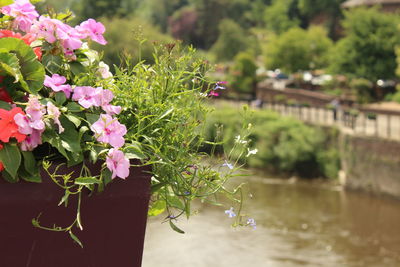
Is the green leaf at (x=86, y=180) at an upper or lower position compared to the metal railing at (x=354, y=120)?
upper

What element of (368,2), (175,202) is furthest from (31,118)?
(368,2)

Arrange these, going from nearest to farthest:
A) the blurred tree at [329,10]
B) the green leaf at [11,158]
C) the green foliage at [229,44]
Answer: the green leaf at [11,158] → the green foliage at [229,44] → the blurred tree at [329,10]

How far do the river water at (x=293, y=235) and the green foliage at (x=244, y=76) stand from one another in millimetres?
15690

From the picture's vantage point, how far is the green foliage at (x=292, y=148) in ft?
87.8

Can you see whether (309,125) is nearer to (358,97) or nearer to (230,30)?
(358,97)

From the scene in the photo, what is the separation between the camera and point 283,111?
32.8m

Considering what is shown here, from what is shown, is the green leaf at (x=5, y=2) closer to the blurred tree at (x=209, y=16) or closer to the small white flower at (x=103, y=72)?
the small white flower at (x=103, y=72)

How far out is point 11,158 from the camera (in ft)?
4.58

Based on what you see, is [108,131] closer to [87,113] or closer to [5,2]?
[87,113]

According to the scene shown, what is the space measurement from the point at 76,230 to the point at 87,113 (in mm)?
232

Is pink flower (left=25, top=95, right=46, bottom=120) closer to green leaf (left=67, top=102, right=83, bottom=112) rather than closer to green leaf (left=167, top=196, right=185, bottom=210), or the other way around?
green leaf (left=67, top=102, right=83, bottom=112)

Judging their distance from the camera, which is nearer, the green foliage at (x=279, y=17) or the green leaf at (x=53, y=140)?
the green leaf at (x=53, y=140)

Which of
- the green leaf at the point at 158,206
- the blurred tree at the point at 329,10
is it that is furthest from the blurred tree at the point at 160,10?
the green leaf at the point at 158,206

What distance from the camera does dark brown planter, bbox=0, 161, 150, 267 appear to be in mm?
1440
